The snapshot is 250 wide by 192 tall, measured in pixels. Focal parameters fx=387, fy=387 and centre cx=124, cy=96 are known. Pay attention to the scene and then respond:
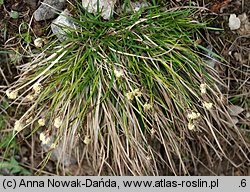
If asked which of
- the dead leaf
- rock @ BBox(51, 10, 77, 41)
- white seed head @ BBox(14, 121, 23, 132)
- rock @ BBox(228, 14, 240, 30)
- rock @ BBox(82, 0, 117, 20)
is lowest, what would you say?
the dead leaf

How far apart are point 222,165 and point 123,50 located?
0.82 m

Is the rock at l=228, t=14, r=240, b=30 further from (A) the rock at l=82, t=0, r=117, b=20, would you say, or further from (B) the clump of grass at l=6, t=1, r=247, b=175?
(A) the rock at l=82, t=0, r=117, b=20

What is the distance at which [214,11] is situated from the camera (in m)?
1.70

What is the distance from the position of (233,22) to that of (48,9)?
2.68 feet

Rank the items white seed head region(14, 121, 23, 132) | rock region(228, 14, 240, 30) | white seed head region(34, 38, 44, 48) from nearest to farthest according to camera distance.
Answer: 1. white seed head region(14, 121, 23, 132)
2. white seed head region(34, 38, 44, 48)
3. rock region(228, 14, 240, 30)

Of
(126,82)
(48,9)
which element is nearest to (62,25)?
(48,9)

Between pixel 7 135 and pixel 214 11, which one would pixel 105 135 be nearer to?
pixel 7 135

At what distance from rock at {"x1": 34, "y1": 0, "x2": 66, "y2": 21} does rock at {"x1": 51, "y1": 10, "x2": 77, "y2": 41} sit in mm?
44

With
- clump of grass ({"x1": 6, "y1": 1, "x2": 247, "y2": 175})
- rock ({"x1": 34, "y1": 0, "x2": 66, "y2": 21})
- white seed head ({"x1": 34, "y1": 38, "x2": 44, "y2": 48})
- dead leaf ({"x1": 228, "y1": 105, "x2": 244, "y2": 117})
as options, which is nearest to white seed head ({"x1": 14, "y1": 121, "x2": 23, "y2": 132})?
clump of grass ({"x1": 6, "y1": 1, "x2": 247, "y2": 175})

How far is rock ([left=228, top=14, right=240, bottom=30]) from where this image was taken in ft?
5.65

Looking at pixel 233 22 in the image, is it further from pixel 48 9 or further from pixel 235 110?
pixel 48 9

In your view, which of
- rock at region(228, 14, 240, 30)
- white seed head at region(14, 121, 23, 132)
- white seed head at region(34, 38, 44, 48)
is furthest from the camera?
rock at region(228, 14, 240, 30)

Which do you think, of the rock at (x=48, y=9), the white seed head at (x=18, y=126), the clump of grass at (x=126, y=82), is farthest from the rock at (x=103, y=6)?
the white seed head at (x=18, y=126)

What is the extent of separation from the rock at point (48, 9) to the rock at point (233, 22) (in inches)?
29.1
